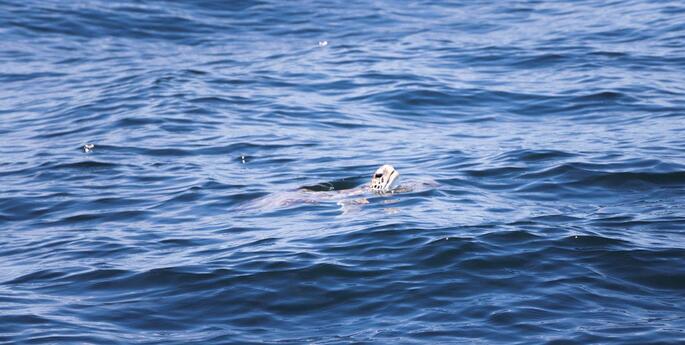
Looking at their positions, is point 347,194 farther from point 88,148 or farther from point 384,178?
point 88,148

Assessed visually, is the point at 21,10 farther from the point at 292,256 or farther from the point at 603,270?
the point at 603,270

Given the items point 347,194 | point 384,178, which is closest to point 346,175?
point 347,194

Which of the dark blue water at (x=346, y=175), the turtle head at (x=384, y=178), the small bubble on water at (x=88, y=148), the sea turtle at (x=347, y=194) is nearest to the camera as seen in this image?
the dark blue water at (x=346, y=175)

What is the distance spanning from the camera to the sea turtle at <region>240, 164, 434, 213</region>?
12.8 meters

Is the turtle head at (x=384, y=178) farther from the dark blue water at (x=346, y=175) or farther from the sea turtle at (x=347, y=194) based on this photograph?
the dark blue water at (x=346, y=175)

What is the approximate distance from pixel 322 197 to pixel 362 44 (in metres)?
10.9

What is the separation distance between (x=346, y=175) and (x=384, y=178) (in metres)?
1.33

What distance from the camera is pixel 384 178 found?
13.0 m

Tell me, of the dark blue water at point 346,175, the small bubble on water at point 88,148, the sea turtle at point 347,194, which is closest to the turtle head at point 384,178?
the sea turtle at point 347,194

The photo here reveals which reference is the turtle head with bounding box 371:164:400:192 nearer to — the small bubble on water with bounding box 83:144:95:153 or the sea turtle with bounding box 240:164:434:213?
the sea turtle with bounding box 240:164:434:213

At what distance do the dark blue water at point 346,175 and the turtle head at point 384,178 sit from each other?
23cm

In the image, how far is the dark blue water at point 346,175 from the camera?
29.1 ft

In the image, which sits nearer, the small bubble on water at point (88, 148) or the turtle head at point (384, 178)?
the turtle head at point (384, 178)

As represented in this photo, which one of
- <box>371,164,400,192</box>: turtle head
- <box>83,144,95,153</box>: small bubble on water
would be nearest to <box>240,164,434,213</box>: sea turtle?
<box>371,164,400,192</box>: turtle head
